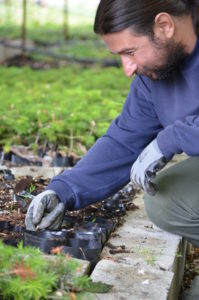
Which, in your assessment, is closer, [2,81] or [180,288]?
[180,288]

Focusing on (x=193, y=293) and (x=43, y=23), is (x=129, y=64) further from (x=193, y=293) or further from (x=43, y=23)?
(x=43, y=23)

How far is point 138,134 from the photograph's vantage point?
3279 mm

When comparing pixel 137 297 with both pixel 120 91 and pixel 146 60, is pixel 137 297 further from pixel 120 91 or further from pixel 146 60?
pixel 120 91

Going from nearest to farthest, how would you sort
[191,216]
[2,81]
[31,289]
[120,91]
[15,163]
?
1. [31,289]
2. [191,216]
3. [15,163]
4. [120,91]
5. [2,81]

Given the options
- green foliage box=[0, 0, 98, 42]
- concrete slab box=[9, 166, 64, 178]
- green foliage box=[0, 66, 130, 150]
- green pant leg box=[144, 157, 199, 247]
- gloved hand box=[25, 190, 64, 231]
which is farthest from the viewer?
green foliage box=[0, 0, 98, 42]

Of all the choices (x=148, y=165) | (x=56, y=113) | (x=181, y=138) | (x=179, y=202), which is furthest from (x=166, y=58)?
(x=56, y=113)

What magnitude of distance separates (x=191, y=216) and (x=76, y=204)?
591 mm

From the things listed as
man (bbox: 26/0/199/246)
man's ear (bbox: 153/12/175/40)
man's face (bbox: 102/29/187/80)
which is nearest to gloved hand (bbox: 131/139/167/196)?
man (bbox: 26/0/199/246)

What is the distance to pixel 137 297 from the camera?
2.32 meters

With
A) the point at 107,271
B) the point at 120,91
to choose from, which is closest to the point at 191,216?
the point at 107,271

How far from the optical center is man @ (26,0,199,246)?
2752 millimetres

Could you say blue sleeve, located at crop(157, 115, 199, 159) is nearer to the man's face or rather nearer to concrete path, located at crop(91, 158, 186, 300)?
the man's face

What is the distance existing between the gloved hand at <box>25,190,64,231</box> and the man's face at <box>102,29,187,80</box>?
731 millimetres

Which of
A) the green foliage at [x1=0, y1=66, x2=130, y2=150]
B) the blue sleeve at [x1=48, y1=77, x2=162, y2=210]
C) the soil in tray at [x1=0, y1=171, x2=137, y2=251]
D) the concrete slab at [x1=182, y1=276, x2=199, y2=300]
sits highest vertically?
the blue sleeve at [x1=48, y1=77, x2=162, y2=210]
